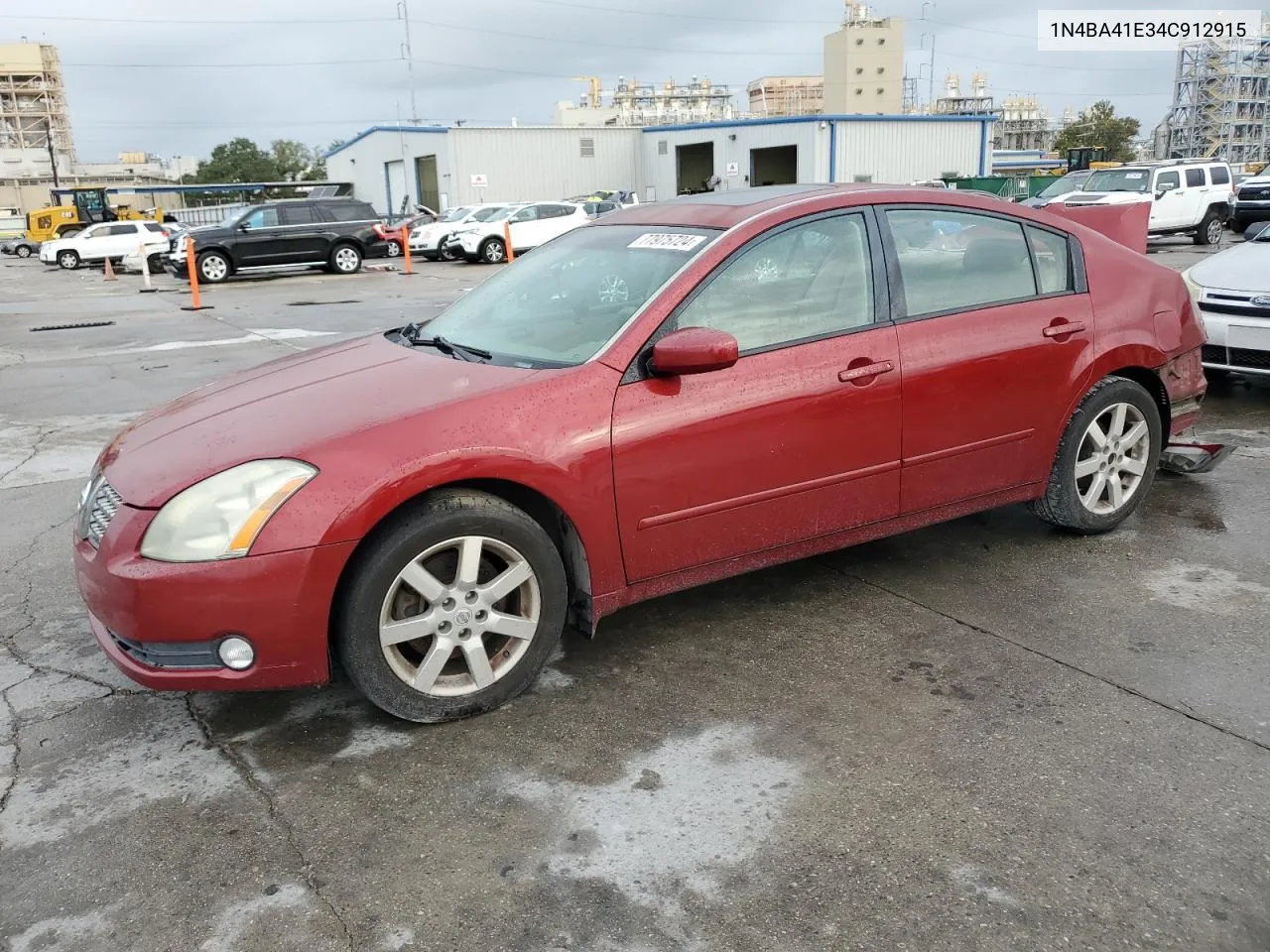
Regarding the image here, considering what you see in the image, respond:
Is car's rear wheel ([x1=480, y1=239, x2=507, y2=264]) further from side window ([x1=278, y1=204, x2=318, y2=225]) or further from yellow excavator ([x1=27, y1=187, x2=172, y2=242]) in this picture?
yellow excavator ([x1=27, y1=187, x2=172, y2=242])

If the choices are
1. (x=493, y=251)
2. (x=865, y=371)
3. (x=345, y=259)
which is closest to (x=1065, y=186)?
(x=493, y=251)

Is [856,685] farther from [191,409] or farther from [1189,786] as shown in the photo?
[191,409]

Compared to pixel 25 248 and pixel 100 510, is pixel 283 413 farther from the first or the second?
pixel 25 248

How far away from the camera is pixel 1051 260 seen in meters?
4.38

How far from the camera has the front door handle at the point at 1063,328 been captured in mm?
4230

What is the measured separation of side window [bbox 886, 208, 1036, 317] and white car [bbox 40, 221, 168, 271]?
31151mm

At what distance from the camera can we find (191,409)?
3.57m

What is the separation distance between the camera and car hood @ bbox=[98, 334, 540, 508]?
9.93 ft

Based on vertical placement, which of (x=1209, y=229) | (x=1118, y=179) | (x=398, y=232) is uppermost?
(x=1118, y=179)

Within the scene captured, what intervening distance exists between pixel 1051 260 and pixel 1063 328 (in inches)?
12.9

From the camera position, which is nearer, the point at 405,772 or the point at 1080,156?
the point at 405,772

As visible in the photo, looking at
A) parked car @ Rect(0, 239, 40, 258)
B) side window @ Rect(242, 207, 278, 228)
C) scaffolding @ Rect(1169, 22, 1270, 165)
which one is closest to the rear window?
side window @ Rect(242, 207, 278, 228)

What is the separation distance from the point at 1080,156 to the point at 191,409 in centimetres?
5085

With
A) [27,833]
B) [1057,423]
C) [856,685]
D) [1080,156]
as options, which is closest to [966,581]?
[1057,423]
